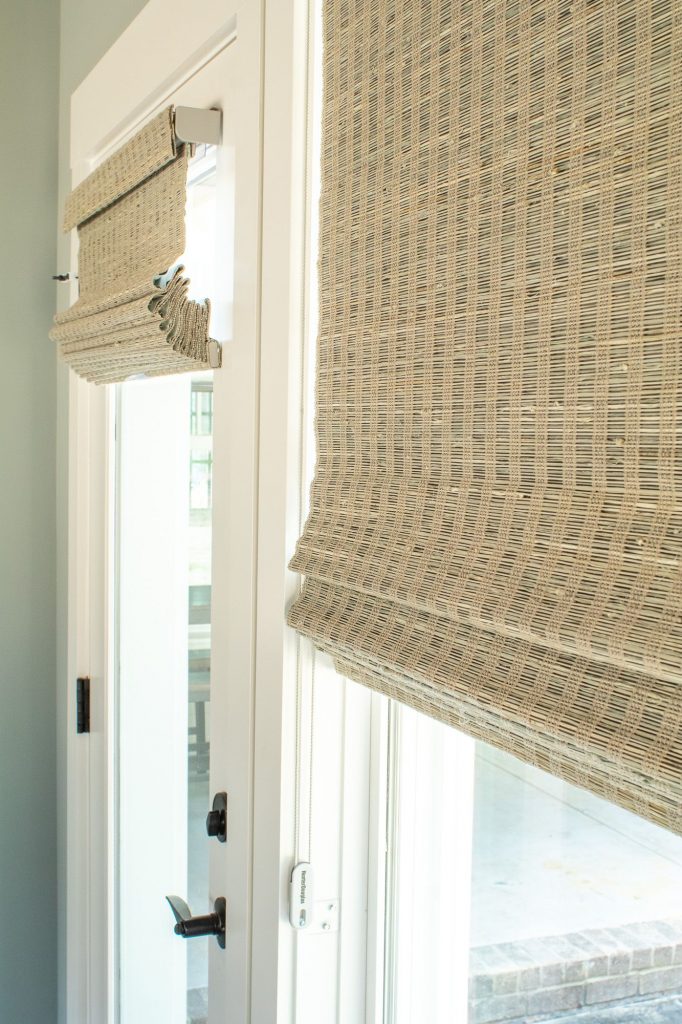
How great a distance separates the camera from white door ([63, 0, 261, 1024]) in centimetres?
112

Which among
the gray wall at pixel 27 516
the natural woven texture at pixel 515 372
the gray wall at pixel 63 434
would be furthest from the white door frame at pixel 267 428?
the gray wall at pixel 27 516

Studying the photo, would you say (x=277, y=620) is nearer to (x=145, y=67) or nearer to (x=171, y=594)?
(x=171, y=594)

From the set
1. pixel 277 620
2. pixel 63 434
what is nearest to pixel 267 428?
pixel 277 620

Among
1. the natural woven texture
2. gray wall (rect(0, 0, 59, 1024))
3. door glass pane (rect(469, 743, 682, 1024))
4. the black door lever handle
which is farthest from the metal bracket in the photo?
gray wall (rect(0, 0, 59, 1024))

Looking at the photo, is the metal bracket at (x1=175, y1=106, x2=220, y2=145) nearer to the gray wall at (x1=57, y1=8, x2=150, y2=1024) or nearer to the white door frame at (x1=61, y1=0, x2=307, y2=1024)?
the white door frame at (x1=61, y1=0, x2=307, y2=1024)

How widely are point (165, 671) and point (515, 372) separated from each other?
114cm

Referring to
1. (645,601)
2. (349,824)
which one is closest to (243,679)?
(349,824)

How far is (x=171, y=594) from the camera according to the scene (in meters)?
1.62

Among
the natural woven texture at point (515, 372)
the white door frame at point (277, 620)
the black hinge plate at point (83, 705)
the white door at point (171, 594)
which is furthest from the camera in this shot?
the black hinge plate at point (83, 705)

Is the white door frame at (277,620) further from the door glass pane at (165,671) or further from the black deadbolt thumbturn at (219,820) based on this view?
the door glass pane at (165,671)

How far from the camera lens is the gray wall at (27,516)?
2113 millimetres

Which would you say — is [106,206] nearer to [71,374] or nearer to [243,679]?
[71,374]

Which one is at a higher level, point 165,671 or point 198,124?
point 198,124

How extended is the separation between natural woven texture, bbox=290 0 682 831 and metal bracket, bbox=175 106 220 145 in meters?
0.33
